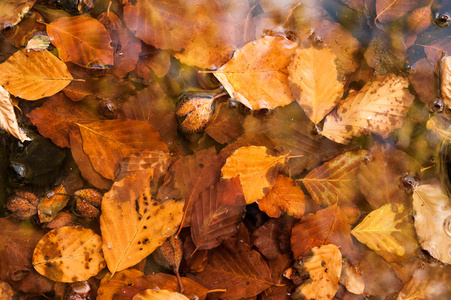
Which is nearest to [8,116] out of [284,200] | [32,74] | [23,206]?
[32,74]

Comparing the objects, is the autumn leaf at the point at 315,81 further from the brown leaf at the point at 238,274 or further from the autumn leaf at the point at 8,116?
the autumn leaf at the point at 8,116

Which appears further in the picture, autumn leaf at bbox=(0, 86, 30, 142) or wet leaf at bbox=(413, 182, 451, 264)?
wet leaf at bbox=(413, 182, 451, 264)

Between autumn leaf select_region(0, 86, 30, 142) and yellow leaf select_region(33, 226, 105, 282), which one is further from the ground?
autumn leaf select_region(0, 86, 30, 142)

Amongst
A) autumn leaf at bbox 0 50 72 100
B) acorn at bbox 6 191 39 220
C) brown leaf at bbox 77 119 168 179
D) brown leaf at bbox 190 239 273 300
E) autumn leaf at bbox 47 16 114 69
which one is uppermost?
autumn leaf at bbox 47 16 114 69

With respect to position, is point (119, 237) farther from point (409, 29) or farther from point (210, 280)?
point (409, 29)

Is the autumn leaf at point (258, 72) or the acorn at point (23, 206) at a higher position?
the autumn leaf at point (258, 72)

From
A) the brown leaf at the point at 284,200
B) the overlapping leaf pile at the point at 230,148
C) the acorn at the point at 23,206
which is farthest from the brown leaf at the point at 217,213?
the acorn at the point at 23,206

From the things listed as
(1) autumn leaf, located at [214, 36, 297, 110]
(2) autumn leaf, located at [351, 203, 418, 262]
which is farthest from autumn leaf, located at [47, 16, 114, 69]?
(2) autumn leaf, located at [351, 203, 418, 262]

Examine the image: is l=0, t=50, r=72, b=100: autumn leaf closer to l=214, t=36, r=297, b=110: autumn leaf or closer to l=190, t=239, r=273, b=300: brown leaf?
l=214, t=36, r=297, b=110: autumn leaf
